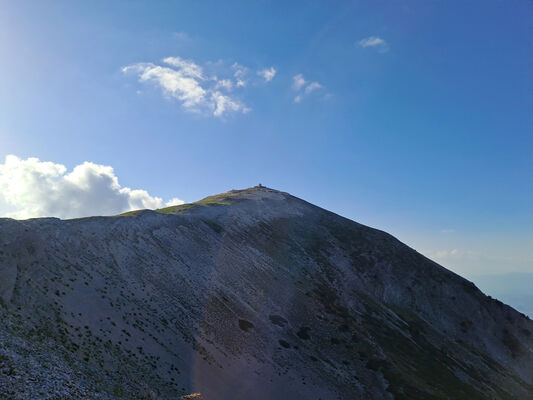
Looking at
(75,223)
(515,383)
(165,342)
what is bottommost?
(515,383)

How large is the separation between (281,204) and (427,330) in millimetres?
63372

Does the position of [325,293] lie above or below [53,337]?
above

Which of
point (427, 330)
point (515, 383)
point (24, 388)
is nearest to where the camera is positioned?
point (24, 388)

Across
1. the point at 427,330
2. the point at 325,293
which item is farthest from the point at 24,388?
the point at 427,330

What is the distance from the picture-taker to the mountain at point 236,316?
30531 mm

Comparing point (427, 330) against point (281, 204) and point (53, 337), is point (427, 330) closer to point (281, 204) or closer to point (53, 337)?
point (281, 204)

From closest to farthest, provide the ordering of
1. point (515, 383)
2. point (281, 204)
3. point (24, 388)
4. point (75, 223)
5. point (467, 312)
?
1. point (24, 388)
2. point (75, 223)
3. point (515, 383)
4. point (467, 312)
5. point (281, 204)

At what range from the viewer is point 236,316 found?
55281 millimetres

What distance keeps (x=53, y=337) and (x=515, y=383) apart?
97.5 metres

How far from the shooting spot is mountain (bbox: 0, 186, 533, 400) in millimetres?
30531

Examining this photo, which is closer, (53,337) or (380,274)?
(53,337)

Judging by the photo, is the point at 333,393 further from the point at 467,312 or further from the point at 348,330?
the point at 467,312

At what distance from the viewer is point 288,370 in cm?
4844

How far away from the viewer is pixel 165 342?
Result: 40.4m
